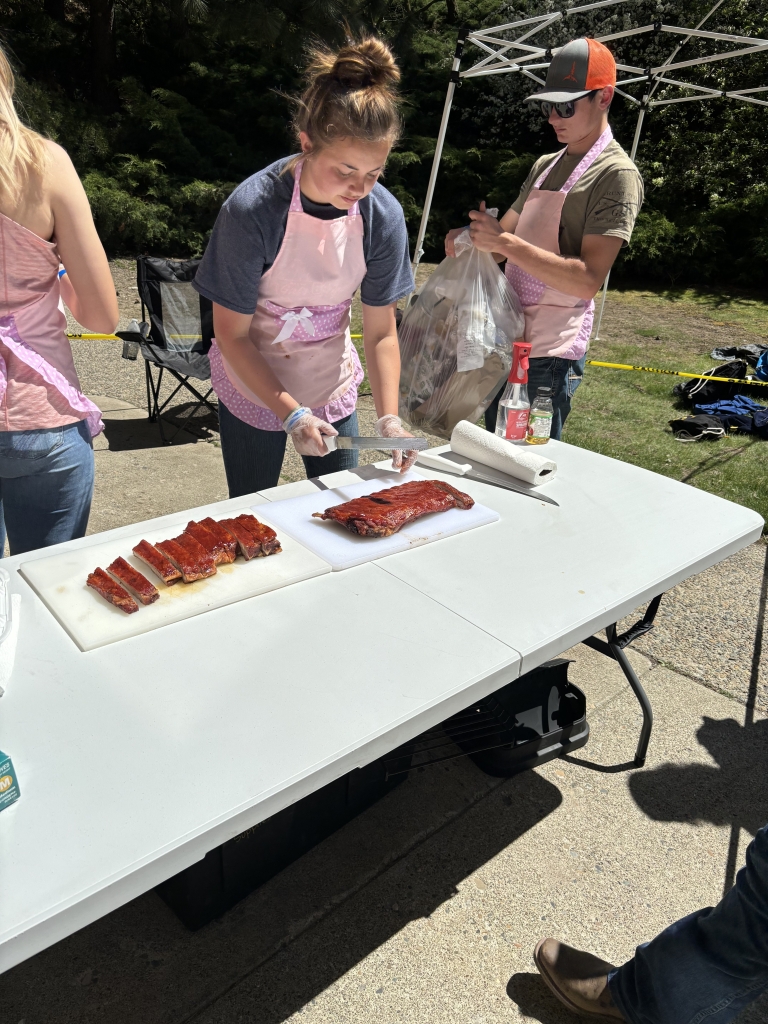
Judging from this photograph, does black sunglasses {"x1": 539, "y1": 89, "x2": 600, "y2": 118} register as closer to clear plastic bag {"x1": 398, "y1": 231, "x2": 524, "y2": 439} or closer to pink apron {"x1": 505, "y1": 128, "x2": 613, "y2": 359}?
pink apron {"x1": 505, "y1": 128, "x2": 613, "y2": 359}

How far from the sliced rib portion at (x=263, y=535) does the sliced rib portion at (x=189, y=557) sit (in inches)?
5.4

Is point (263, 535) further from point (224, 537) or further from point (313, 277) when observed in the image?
point (313, 277)

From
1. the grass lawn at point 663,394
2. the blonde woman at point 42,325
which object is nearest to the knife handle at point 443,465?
the blonde woman at point 42,325

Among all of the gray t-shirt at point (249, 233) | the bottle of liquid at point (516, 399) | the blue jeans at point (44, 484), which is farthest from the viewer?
the bottle of liquid at point (516, 399)

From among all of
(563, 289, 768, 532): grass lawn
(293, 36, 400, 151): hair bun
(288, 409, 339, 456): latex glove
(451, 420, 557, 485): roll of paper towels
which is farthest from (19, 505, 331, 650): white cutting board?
(563, 289, 768, 532): grass lawn

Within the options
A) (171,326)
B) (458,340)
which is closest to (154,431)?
(171,326)

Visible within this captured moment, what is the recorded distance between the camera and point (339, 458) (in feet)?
8.29

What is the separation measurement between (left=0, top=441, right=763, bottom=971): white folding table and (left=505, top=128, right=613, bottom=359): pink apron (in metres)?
0.96

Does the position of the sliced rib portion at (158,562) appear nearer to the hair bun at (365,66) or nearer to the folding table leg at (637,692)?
the hair bun at (365,66)

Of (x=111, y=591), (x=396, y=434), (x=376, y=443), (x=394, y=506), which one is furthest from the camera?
(x=396, y=434)

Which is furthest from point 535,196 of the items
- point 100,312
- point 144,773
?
point 144,773

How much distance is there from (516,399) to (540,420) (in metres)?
0.13

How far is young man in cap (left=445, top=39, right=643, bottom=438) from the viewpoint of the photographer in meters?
2.49

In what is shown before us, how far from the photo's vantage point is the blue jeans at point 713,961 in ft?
4.74
